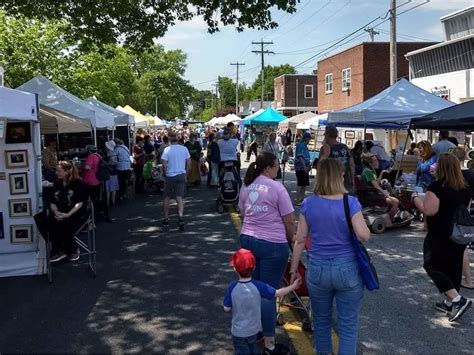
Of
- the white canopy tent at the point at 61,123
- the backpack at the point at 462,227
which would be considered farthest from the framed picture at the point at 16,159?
the backpack at the point at 462,227

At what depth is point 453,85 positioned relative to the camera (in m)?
24.8

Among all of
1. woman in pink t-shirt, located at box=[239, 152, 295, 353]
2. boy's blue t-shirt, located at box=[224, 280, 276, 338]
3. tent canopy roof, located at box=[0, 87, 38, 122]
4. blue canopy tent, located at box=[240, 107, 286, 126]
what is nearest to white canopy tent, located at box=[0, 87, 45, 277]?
tent canopy roof, located at box=[0, 87, 38, 122]

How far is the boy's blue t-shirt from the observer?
3904 millimetres

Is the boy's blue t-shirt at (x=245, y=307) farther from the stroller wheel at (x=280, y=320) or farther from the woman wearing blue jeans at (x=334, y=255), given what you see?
the stroller wheel at (x=280, y=320)

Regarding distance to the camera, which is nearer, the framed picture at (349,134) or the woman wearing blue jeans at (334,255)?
the woman wearing blue jeans at (334,255)

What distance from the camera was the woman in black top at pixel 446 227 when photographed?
17.8 feet

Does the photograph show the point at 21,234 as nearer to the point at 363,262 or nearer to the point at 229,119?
the point at 363,262

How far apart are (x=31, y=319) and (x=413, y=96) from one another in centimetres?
1091

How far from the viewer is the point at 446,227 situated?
5469 millimetres

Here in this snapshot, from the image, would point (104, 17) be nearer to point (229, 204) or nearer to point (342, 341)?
point (229, 204)

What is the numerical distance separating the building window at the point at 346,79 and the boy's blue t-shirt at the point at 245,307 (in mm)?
36443

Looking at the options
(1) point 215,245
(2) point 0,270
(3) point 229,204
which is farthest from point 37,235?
(3) point 229,204

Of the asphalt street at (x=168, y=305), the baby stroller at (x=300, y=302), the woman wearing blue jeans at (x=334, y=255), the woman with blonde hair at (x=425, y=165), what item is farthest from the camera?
the woman with blonde hair at (x=425, y=165)

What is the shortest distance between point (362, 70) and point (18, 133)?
1228 inches
